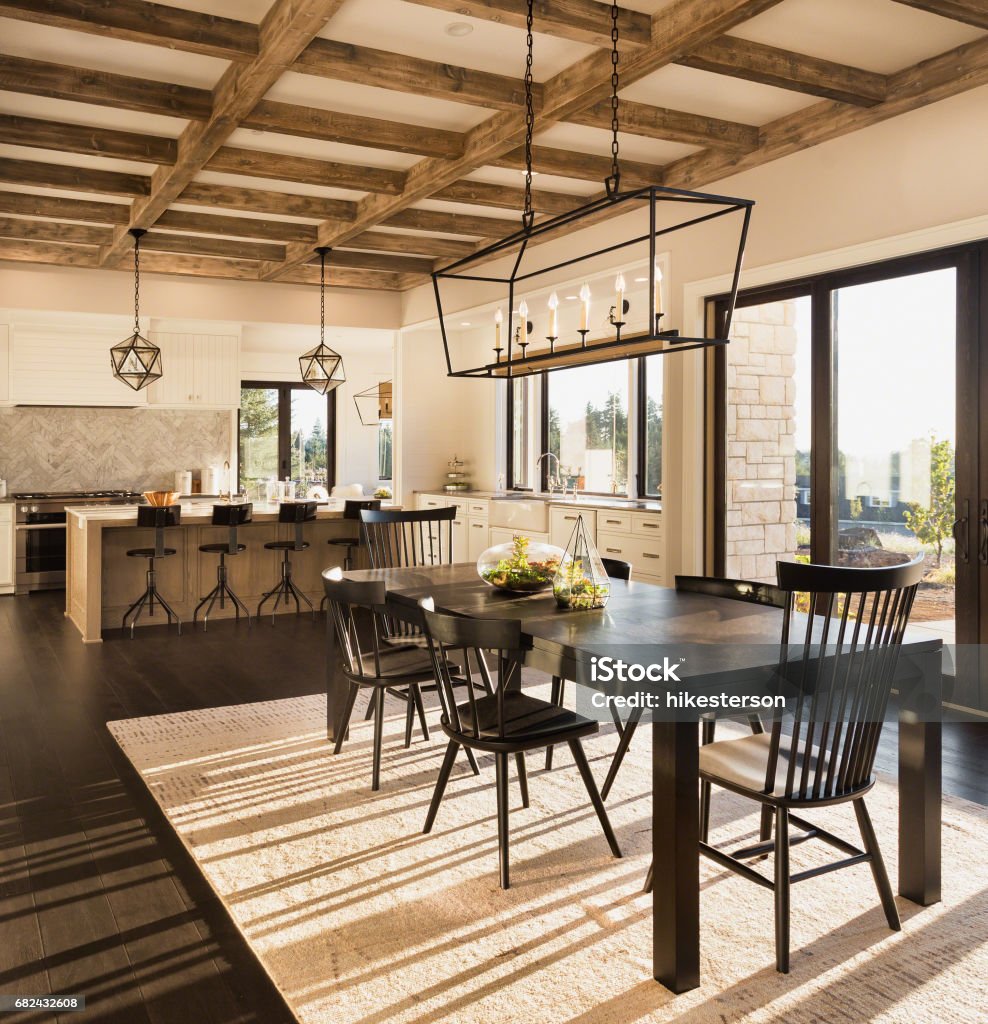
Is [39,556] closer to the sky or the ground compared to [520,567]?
closer to the ground

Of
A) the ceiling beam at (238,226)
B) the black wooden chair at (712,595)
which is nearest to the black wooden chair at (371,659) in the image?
the black wooden chair at (712,595)

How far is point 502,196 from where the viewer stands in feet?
20.0

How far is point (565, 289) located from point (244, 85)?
3.54 metres

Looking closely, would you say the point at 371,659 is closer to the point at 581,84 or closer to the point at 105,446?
the point at 581,84

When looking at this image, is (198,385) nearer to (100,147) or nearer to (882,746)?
(100,147)

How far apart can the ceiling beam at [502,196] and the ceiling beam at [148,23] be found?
2.17 meters

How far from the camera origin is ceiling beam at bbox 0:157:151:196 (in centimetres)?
553


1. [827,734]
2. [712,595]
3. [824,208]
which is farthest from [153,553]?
[827,734]

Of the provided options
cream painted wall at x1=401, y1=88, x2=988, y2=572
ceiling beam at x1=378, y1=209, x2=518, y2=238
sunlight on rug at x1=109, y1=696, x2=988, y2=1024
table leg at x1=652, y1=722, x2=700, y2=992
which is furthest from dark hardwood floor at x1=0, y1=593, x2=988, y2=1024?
ceiling beam at x1=378, y1=209, x2=518, y2=238

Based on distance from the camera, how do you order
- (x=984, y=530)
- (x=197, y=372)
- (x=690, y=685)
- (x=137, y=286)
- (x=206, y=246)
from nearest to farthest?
(x=690, y=685) < (x=984, y=530) < (x=206, y=246) < (x=137, y=286) < (x=197, y=372)

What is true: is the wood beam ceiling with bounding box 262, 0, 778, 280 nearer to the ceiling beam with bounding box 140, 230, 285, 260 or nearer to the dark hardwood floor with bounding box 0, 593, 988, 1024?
the ceiling beam with bounding box 140, 230, 285, 260

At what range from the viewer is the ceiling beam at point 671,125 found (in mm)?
4508

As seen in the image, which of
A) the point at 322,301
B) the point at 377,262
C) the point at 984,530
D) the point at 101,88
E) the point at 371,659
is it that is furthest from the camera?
the point at 322,301

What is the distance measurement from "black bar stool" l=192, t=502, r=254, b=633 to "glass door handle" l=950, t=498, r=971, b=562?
4.57 metres
